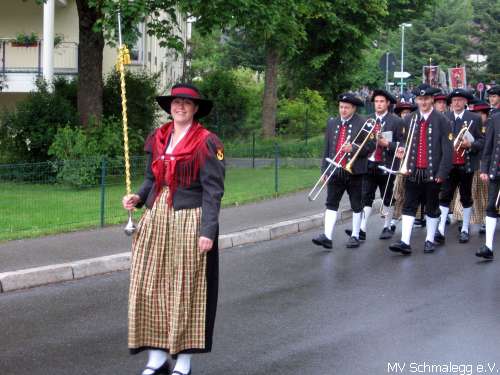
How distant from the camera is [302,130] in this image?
30.5 m

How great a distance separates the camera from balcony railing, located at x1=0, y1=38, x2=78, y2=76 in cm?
2758

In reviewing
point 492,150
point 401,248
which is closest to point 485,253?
point 401,248

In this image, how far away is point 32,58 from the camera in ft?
91.8

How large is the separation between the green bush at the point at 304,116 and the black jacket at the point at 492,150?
1887cm

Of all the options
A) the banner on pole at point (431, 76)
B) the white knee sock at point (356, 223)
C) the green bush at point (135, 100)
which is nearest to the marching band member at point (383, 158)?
the white knee sock at point (356, 223)

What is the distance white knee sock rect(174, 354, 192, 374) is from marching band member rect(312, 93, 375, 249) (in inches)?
213

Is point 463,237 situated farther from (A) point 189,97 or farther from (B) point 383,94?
(A) point 189,97

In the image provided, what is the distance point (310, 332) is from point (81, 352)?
1.80 meters

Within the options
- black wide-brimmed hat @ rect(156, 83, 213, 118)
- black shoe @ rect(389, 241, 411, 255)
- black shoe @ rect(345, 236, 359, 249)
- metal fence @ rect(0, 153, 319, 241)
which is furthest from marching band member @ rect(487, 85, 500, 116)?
black wide-brimmed hat @ rect(156, 83, 213, 118)

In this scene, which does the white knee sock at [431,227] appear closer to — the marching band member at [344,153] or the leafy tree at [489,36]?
the marching band member at [344,153]

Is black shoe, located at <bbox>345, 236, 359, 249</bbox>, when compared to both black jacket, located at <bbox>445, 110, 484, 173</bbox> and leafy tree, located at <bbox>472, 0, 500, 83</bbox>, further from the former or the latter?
leafy tree, located at <bbox>472, 0, 500, 83</bbox>

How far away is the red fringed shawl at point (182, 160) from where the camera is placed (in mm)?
6285

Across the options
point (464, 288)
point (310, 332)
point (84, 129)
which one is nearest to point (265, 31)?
point (84, 129)

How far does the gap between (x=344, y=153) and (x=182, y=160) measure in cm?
552
